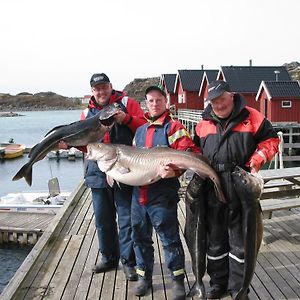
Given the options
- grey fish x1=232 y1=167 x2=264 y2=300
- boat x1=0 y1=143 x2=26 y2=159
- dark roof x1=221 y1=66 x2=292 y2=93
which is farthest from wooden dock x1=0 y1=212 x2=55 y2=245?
boat x1=0 y1=143 x2=26 y2=159

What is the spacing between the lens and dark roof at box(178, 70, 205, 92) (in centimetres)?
3884

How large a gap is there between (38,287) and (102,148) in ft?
5.34

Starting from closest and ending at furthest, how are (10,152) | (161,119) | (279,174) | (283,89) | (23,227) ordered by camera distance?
(161,119) → (279,174) → (23,227) → (283,89) → (10,152)

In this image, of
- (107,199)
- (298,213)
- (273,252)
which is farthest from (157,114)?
(298,213)

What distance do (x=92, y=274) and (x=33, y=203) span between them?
1055cm

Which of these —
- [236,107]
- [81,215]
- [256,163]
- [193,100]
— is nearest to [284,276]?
[256,163]

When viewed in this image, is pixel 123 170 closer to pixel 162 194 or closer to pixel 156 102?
pixel 162 194

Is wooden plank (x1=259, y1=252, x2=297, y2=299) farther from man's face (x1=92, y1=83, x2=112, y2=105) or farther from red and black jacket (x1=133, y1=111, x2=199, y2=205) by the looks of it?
man's face (x1=92, y1=83, x2=112, y2=105)

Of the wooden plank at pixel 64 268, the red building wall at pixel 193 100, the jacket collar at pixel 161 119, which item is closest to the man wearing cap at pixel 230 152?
the jacket collar at pixel 161 119

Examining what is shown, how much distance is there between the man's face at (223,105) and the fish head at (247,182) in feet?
1.54

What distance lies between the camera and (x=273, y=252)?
493 centimetres

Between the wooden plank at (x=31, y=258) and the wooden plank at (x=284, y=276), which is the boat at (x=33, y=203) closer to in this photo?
the wooden plank at (x=31, y=258)

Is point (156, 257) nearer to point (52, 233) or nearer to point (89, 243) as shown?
point (89, 243)

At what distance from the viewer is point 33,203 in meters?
14.3
